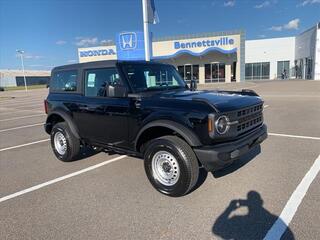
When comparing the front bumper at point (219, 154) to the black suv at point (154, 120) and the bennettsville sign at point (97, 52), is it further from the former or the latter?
the bennettsville sign at point (97, 52)

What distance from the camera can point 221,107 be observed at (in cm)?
391

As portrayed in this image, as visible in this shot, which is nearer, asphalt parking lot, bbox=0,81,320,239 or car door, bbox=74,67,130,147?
asphalt parking lot, bbox=0,81,320,239

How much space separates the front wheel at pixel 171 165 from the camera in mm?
3947

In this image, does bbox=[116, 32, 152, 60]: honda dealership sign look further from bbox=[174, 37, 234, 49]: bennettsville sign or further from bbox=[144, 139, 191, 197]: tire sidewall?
bbox=[174, 37, 234, 49]: bennettsville sign

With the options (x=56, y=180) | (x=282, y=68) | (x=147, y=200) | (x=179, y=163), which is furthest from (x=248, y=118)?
(x=282, y=68)

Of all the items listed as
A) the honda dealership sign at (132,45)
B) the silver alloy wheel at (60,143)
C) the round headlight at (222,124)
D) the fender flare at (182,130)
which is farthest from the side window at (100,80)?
the honda dealership sign at (132,45)

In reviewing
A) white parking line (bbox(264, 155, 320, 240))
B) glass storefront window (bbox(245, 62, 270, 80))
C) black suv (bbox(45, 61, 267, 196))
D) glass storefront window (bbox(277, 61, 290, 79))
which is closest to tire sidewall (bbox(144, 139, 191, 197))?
black suv (bbox(45, 61, 267, 196))

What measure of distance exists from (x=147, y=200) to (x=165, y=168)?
1.79 ft

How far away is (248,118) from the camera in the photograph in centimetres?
446

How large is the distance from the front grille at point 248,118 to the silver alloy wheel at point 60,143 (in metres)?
3.63

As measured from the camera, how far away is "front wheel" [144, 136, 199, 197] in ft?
13.0

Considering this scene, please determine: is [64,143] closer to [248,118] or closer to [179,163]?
[179,163]

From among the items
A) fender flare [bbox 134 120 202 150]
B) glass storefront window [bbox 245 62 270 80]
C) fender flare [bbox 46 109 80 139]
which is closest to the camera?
fender flare [bbox 134 120 202 150]

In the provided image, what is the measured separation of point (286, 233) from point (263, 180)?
61.1 inches
